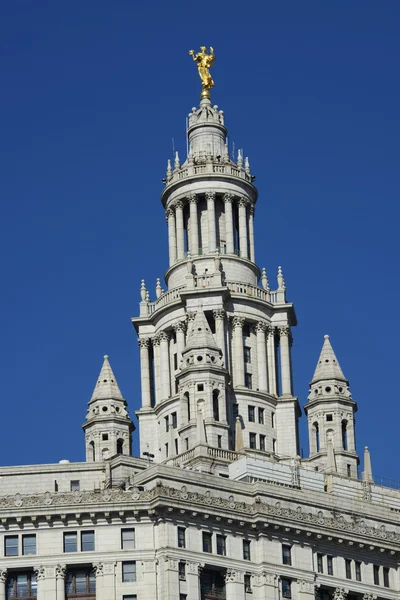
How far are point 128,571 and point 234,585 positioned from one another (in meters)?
9.10

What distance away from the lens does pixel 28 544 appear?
19212 cm

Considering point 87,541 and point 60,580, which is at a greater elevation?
point 87,541

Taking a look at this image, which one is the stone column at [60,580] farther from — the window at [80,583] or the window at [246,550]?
the window at [246,550]

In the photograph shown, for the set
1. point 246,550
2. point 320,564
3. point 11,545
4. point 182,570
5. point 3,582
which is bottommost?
point 3,582

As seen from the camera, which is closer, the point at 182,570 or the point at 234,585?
the point at 182,570

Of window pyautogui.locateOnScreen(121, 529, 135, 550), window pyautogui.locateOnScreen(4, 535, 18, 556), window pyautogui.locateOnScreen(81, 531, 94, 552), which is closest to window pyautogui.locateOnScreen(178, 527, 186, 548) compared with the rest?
window pyautogui.locateOnScreen(121, 529, 135, 550)

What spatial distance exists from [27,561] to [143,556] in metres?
9.60

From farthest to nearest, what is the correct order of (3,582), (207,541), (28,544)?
(207,541) → (28,544) → (3,582)

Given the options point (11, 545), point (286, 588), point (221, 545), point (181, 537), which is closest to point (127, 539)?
point (181, 537)

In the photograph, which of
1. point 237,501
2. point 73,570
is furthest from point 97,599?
point 237,501

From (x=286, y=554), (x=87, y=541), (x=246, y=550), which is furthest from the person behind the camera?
(x=286, y=554)

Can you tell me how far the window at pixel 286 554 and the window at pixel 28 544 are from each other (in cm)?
2165

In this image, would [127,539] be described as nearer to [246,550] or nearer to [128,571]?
[128,571]

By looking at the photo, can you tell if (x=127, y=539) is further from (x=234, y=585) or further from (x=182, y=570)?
(x=234, y=585)
